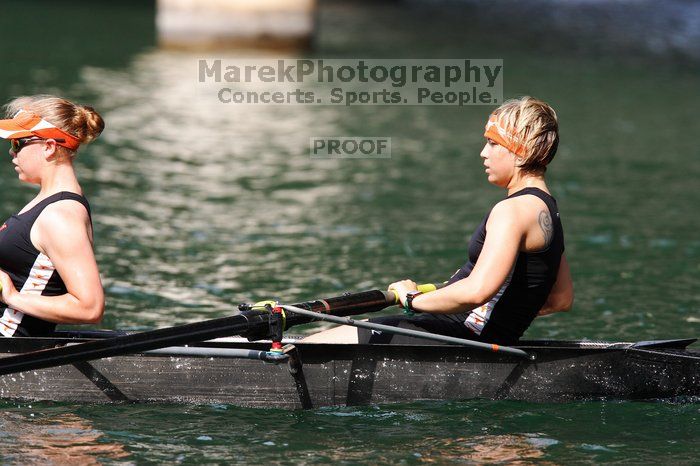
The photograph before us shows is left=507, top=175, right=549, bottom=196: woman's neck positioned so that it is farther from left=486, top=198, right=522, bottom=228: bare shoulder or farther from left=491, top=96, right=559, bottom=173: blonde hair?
left=486, top=198, right=522, bottom=228: bare shoulder

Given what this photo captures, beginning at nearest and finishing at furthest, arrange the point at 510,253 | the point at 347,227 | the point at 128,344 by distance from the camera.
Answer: the point at 510,253 < the point at 128,344 < the point at 347,227

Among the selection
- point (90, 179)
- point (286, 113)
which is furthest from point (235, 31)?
point (90, 179)

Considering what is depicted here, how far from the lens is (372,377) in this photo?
736 centimetres

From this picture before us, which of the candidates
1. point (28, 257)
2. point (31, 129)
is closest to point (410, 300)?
point (28, 257)

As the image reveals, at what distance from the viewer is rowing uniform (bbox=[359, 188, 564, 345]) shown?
691 centimetres

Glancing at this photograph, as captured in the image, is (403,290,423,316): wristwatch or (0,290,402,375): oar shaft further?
(403,290,423,316): wristwatch

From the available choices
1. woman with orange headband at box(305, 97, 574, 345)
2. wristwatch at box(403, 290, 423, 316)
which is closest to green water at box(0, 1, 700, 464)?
woman with orange headband at box(305, 97, 574, 345)

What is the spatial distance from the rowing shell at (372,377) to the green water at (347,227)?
0.10 m

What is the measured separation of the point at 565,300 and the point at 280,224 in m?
6.73

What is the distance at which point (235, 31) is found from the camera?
29531 mm

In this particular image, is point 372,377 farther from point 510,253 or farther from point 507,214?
point 507,214

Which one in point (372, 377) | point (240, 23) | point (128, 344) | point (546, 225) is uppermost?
point (240, 23)

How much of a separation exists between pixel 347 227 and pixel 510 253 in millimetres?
7160

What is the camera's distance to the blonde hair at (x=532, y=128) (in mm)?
6754
